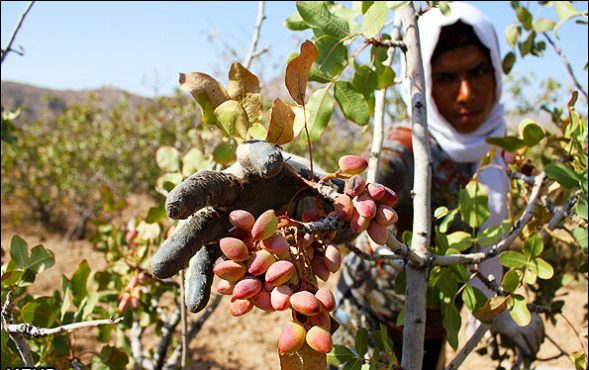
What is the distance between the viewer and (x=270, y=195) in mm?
693

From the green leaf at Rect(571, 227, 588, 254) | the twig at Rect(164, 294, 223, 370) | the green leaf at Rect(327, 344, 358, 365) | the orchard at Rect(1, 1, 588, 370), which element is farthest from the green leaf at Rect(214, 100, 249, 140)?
the twig at Rect(164, 294, 223, 370)

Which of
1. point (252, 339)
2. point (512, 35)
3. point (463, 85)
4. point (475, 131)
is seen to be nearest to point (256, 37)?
point (463, 85)

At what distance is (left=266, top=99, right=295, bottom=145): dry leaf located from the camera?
1.88ft

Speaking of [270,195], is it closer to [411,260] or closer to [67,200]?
[411,260]

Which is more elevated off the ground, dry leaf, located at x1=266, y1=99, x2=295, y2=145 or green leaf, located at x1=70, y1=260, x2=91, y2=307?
dry leaf, located at x1=266, y1=99, x2=295, y2=145

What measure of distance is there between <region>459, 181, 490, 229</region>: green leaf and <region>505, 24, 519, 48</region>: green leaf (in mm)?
905

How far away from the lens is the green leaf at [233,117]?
0.61 meters

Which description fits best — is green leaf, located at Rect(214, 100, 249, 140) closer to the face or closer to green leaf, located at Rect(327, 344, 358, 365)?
green leaf, located at Rect(327, 344, 358, 365)

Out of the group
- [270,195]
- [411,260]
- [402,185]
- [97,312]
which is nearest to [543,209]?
[402,185]

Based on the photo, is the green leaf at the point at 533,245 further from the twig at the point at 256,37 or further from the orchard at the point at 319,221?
the twig at the point at 256,37

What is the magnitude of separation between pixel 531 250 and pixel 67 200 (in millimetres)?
7926

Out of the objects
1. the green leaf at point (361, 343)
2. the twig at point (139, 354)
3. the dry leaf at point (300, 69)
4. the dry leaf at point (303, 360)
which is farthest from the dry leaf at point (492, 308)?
Answer: the twig at point (139, 354)

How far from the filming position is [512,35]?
1617mm

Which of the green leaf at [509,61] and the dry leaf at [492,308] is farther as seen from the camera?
the green leaf at [509,61]
